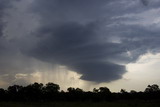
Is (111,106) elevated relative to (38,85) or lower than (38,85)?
lower

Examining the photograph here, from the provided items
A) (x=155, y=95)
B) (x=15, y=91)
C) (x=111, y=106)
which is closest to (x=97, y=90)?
(x=155, y=95)

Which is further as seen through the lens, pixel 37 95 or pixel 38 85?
pixel 38 85

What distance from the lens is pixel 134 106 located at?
71062 millimetres

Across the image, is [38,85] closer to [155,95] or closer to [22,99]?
[22,99]

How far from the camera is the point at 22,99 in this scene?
114500mm

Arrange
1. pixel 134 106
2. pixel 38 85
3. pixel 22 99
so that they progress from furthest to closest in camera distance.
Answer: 1. pixel 38 85
2. pixel 22 99
3. pixel 134 106

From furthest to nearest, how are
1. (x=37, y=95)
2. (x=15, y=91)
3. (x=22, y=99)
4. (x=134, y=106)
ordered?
(x=15, y=91) < (x=37, y=95) < (x=22, y=99) < (x=134, y=106)

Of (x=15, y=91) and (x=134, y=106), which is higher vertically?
(x=15, y=91)

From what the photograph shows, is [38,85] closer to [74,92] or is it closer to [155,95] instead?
[74,92]

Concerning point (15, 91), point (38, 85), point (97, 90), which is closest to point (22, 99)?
point (15, 91)

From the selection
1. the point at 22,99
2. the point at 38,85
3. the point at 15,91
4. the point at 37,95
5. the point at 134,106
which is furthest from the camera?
the point at 38,85

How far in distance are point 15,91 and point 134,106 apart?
79.7m

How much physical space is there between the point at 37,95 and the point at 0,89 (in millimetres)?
22240

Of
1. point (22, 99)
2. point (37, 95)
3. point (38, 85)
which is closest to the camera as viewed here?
point (22, 99)
